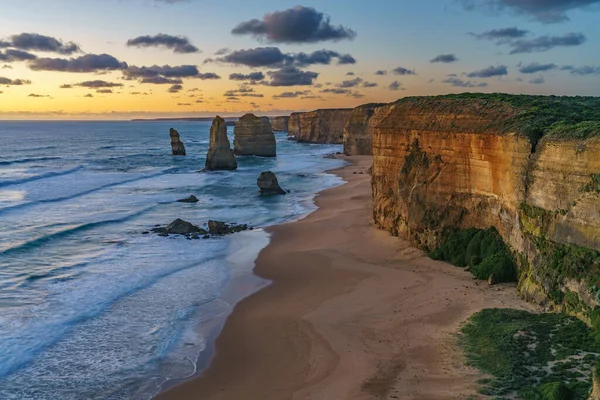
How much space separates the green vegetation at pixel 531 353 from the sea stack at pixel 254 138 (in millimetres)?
81292

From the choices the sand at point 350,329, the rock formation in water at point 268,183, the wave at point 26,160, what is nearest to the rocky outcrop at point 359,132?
the rock formation in water at point 268,183

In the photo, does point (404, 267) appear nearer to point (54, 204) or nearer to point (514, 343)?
point (514, 343)

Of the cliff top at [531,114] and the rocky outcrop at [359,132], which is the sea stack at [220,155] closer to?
the rocky outcrop at [359,132]

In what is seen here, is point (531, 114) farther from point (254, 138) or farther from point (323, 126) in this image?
point (323, 126)

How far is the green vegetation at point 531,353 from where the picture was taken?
41.3ft

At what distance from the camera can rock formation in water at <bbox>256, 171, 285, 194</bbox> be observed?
53.9 metres

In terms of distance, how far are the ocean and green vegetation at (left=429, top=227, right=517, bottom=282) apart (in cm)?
944

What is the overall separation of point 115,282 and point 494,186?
18.7m

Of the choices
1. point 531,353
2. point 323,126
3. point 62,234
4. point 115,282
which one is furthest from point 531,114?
point 323,126

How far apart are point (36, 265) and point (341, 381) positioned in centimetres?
2111

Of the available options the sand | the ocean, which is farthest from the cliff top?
the ocean

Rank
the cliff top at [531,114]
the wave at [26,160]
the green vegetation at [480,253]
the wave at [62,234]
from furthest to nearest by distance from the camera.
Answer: the wave at [26,160] < the wave at [62,234] < the green vegetation at [480,253] < the cliff top at [531,114]

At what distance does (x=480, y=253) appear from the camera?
23094mm

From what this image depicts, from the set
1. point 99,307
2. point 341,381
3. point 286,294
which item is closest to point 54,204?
point 99,307
